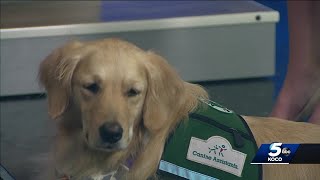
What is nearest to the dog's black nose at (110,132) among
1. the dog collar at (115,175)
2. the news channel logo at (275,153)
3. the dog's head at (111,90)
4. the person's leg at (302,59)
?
the dog's head at (111,90)

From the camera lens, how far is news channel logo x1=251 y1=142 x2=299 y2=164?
2.29 meters

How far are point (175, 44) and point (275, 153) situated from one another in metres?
2.01

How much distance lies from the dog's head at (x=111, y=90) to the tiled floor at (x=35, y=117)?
0.87 metres

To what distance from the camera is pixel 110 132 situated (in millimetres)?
2098

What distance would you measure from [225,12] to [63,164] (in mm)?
2143

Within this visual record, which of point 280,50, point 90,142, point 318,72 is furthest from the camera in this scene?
point 280,50

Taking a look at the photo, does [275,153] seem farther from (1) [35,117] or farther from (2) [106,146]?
(1) [35,117]

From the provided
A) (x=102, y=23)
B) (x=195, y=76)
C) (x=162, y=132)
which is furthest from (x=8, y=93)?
(x=162, y=132)

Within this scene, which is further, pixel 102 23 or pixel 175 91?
pixel 102 23

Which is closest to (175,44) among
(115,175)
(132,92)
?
(115,175)

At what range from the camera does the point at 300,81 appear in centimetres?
311

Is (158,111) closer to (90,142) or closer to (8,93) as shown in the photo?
(90,142)

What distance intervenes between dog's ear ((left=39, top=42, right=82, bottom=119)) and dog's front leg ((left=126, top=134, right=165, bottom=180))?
280 mm

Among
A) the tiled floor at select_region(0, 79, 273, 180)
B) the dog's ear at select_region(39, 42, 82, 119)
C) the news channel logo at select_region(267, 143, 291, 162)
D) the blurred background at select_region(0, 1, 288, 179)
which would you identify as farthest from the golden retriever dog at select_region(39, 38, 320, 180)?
the blurred background at select_region(0, 1, 288, 179)
